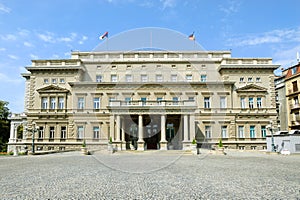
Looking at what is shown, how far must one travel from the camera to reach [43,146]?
3294 cm

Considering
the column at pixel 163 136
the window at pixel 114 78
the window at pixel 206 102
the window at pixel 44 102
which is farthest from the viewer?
the window at pixel 114 78

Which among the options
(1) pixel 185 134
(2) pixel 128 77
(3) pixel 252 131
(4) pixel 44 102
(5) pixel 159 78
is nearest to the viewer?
(1) pixel 185 134


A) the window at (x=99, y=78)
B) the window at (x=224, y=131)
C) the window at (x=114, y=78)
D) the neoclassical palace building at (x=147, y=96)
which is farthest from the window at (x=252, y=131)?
the window at (x=99, y=78)

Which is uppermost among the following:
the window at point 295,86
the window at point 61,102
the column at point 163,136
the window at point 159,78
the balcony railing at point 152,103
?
the window at point 159,78

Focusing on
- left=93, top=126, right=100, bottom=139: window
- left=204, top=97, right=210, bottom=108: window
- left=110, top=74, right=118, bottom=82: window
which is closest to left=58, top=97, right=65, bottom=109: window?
left=93, top=126, right=100, bottom=139: window

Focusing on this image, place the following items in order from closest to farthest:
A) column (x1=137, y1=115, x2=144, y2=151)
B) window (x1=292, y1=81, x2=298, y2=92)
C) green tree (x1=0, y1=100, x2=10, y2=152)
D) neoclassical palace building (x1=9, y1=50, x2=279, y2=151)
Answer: column (x1=137, y1=115, x2=144, y2=151) → neoclassical palace building (x1=9, y1=50, x2=279, y2=151) → window (x1=292, y1=81, x2=298, y2=92) → green tree (x1=0, y1=100, x2=10, y2=152)

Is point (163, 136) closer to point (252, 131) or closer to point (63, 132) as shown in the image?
point (252, 131)

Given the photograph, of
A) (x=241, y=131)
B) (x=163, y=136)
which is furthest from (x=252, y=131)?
(x=163, y=136)

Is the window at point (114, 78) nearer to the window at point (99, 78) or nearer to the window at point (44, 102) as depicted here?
the window at point (99, 78)

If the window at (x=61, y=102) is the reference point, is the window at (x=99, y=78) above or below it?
above

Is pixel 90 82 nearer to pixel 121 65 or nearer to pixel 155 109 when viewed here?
pixel 121 65

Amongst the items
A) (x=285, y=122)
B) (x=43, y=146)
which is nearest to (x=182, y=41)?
(x=43, y=146)

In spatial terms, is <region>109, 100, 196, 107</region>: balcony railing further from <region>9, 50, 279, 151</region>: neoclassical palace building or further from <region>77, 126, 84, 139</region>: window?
<region>77, 126, 84, 139</region>: window

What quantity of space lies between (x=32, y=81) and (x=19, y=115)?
10.7 meters
